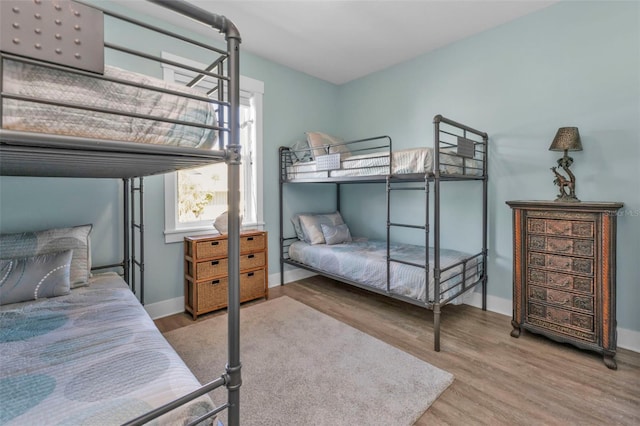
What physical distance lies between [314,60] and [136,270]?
2868 mm

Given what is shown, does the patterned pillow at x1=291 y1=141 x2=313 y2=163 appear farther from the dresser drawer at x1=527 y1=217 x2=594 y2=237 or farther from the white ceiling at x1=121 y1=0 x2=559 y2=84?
the dresser drawer at x1=527 y1=217 x2=594 y2=237

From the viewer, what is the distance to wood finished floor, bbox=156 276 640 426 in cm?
154

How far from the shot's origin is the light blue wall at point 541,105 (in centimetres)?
217

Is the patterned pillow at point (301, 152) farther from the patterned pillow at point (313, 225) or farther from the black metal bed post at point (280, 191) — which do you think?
the patterned pillow at point (313, 225)

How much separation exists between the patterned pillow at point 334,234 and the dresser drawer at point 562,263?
1853mm

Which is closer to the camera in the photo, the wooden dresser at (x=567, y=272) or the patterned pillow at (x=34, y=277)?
the patterned pillow at (x=34, y=277)

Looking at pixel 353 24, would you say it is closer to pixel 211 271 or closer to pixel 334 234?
pixel 334 234

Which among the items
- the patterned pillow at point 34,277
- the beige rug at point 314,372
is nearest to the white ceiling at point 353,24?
the patterned pillow at point 34,277

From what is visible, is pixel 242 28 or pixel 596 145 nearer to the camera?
pixel 596 145

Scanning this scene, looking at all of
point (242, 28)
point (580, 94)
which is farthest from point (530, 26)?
point (242, 28)

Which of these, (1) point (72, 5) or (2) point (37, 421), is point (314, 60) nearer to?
(1) point (72, 5)

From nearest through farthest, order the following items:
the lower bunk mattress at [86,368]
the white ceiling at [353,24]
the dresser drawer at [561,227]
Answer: the lower bunk mattress at [86,368], the dresser drawer at [561,227], the white ceiling at [353,24]

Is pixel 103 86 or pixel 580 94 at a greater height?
pixel 580 94

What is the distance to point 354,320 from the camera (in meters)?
2.70
